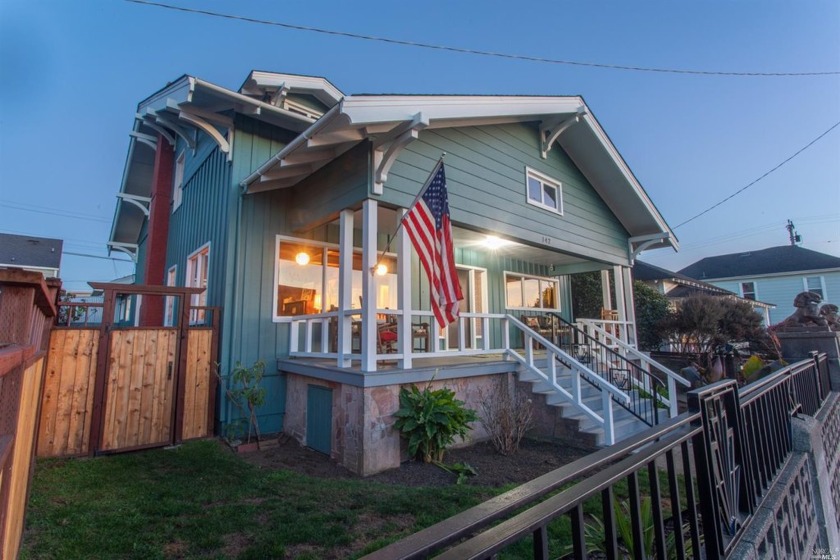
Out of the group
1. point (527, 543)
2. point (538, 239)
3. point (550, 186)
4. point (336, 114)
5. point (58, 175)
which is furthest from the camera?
point (58, 175)

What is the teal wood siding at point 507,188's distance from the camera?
19.4ft

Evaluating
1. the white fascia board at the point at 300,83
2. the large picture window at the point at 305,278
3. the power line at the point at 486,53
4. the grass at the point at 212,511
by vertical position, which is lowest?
the grass at the point at 212,511

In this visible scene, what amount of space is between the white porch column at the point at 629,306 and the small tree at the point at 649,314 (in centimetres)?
379

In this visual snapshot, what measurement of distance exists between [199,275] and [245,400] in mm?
3063

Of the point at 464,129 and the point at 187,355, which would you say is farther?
the point at 464,129

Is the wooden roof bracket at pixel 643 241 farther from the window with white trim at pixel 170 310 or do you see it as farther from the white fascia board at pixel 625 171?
the window with white trim at pixel 170 310

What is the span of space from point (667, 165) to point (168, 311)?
27377 millimetres

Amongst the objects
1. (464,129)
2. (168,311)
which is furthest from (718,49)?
(168,311)

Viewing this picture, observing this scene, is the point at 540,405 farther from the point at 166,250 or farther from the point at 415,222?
the point at 166,250

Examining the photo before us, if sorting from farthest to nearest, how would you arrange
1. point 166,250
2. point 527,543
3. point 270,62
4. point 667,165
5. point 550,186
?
point 667,165 → point 270,62 → point 166,250 → point 550,186 → point 527,543

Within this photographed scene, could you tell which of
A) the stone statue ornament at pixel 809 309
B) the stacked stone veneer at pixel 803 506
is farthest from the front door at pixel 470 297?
the stacked stone veneer at pixel 803 506

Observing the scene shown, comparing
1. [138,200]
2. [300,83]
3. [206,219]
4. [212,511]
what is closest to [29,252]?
[138,200]

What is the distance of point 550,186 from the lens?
28.1 ft

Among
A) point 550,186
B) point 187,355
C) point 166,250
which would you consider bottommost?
point 187,355
